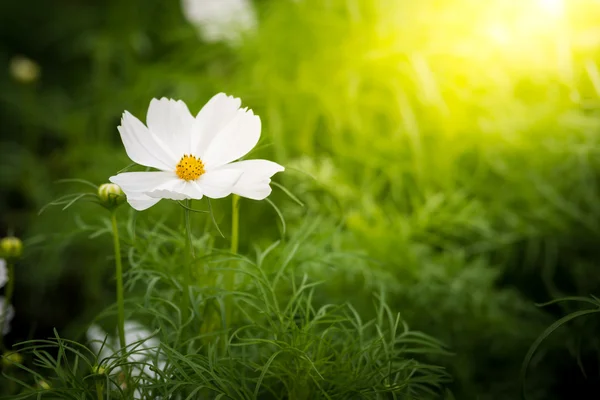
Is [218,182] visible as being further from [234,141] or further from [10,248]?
[10,248]

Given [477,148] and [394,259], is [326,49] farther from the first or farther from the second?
[394,259]

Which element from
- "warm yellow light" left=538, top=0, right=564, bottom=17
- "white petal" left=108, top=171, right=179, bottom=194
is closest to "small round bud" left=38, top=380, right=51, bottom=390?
"white petal" left=108, top=171, right=179, bottom=194

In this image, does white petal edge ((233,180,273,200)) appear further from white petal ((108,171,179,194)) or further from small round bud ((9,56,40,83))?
small round bud ((9,56,40,83))

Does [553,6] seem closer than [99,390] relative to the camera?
No

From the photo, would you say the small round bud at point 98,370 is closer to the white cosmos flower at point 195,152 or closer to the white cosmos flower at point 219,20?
the white cosmos flower at point 195,152

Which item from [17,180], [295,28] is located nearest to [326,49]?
[295,28]

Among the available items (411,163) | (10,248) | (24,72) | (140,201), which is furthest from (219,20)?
(140,201)

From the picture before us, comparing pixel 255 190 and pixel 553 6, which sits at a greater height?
pixel 553 6
